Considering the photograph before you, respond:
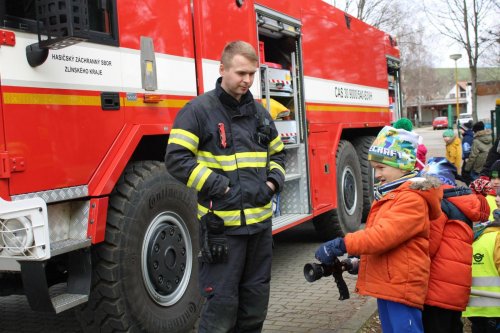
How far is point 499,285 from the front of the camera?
322 cm

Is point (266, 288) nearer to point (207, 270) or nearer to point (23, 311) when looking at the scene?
point (207, 270)

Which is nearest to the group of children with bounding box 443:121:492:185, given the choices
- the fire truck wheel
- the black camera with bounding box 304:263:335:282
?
the fire truck wheel

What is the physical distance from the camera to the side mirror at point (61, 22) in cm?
292

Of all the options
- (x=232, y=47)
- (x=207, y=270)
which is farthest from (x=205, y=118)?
(x=207, y=270)

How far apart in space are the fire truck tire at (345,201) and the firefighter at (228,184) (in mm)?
4171

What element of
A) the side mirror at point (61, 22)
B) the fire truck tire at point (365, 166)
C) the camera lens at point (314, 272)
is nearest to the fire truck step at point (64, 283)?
the side mirror at point (61, 22)

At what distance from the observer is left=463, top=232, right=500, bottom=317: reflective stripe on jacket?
3.17 m

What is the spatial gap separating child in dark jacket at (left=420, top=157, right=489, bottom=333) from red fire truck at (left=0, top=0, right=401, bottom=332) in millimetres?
1886

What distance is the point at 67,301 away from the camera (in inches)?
128

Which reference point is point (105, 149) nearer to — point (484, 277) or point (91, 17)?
point (91, 17)

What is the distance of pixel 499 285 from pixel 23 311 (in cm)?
421

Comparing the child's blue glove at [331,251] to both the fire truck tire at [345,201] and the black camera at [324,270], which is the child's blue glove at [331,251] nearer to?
the black camera at [324,270]

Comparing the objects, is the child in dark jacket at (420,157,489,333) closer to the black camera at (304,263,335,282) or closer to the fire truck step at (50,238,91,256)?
the black camera at (304,263,335,282)

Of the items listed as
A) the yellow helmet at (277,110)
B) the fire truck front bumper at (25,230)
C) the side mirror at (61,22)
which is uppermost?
the side mirror at (61,22)
